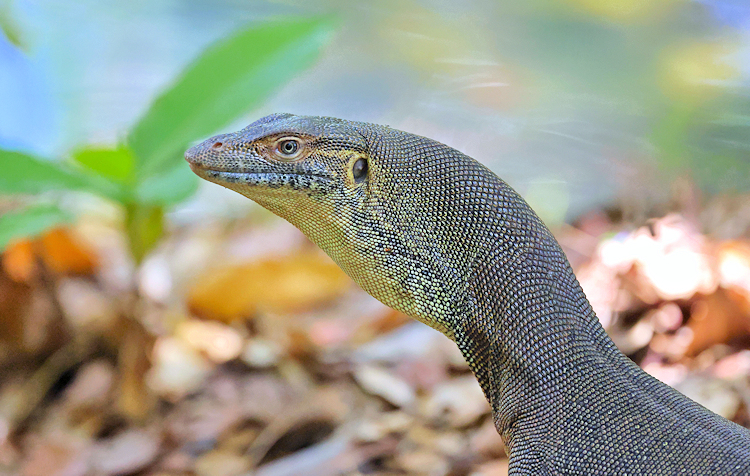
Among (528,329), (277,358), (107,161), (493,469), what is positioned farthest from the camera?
(277,358)

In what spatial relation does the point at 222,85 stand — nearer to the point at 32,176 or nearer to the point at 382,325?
the point at 32,176

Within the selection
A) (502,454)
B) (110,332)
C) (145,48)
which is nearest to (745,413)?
(502,454)

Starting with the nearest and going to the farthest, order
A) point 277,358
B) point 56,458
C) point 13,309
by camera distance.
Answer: point 56,458 < point 13,309 < point 277,358

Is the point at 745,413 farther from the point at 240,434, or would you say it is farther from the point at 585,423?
the point at 240,434

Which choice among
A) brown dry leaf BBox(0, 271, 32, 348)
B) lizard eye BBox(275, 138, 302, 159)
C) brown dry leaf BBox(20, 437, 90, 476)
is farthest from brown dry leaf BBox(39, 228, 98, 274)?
lizard eye BBox(275, 138, 302, 159)

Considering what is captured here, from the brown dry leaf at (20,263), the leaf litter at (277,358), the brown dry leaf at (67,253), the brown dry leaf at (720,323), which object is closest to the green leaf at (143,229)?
the leaf litter at (277,358)

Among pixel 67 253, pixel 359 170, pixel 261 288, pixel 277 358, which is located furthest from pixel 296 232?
pixel 359 170

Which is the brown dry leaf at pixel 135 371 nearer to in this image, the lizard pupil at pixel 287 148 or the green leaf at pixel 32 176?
the green leaf at pixel 32 176

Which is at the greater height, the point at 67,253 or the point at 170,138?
the point at 170,138
